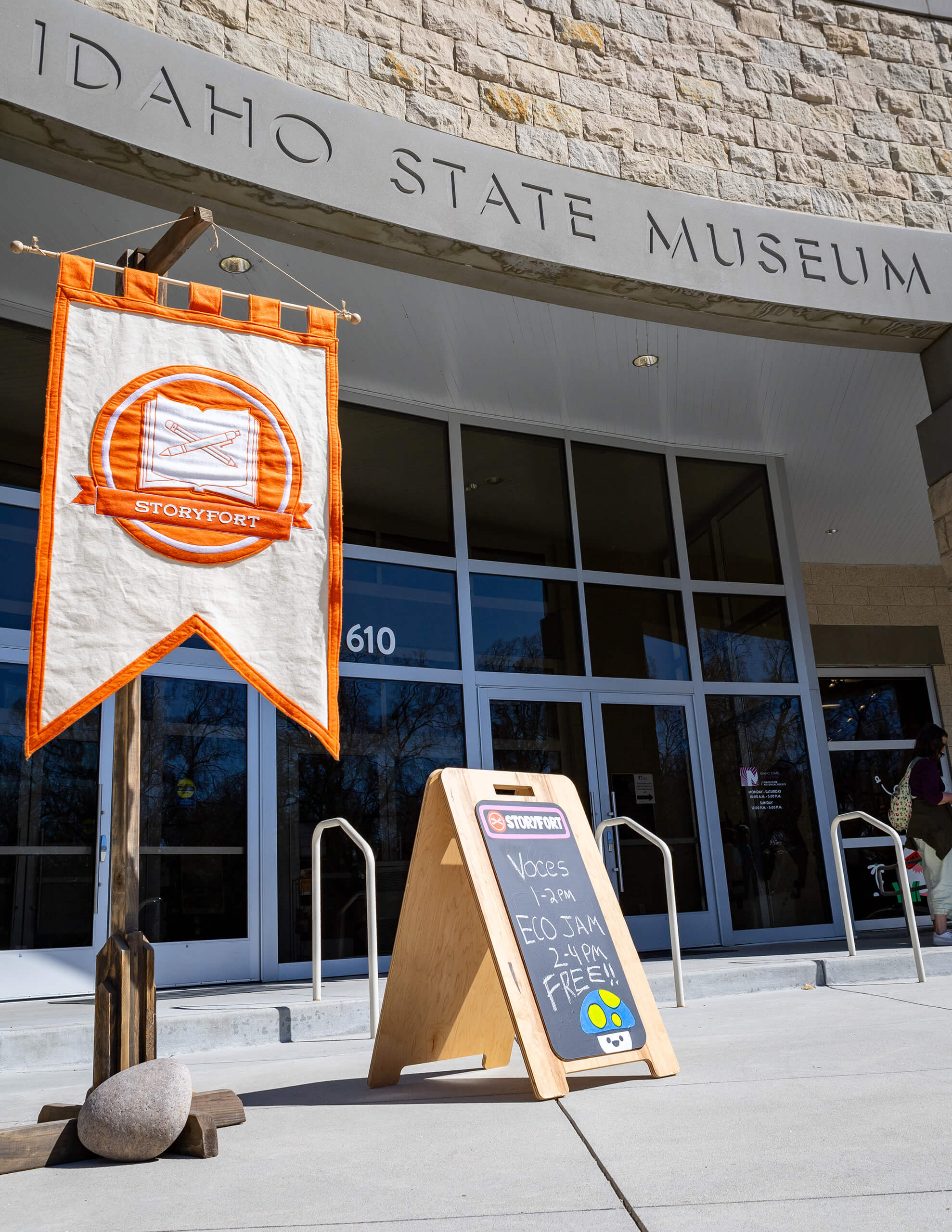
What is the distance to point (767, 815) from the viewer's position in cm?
911

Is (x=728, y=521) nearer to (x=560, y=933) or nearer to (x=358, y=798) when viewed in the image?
(x=358, y=798)

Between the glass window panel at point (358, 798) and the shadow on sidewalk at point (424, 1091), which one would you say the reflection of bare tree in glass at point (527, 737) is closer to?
the glass window panel at point (358, 798)

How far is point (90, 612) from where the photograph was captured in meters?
3.18

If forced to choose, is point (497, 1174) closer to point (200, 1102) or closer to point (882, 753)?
point (200, 1102)

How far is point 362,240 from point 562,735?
14.2ft

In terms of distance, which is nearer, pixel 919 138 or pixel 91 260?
pixel 91 260

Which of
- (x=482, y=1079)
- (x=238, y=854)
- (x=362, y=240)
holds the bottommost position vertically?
(x=482, y=1079)

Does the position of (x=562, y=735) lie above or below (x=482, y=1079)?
above

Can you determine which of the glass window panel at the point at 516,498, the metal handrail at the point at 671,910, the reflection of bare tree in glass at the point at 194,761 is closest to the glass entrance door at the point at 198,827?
the reflection of bare tree in glass at the point at 194,761

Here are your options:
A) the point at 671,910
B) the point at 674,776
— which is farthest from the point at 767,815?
the point at 671,910

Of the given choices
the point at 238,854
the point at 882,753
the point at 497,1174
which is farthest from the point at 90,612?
the point at 882,753

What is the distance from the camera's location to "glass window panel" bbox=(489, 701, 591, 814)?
330 inches

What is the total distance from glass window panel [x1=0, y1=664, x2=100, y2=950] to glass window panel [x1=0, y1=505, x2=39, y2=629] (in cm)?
37

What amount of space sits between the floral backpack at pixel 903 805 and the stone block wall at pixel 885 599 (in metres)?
5.61
